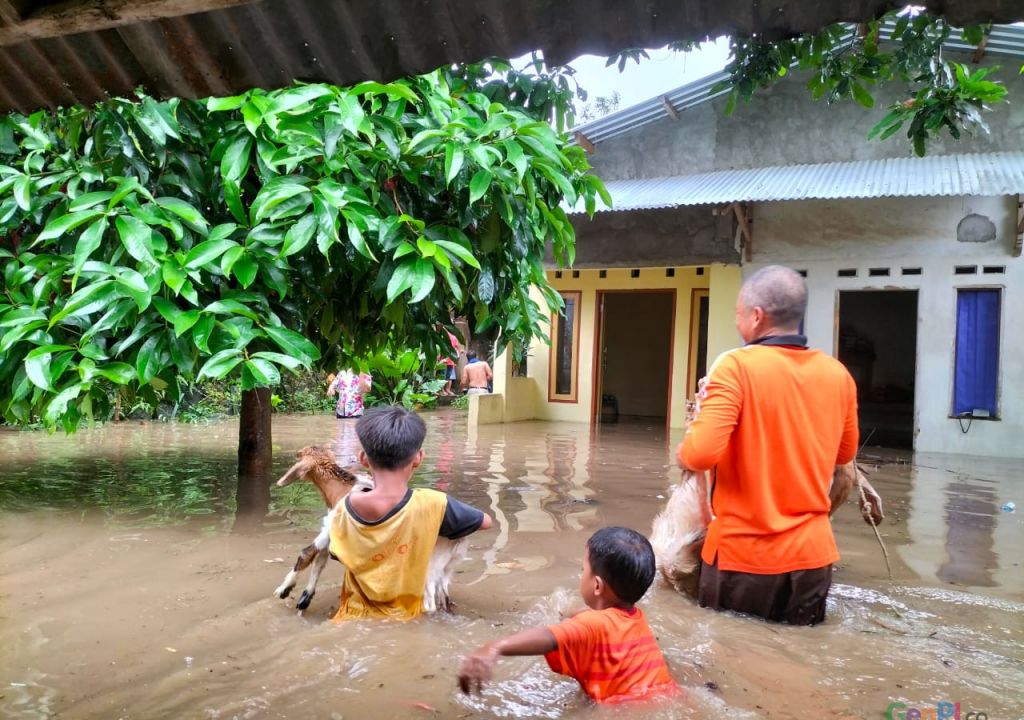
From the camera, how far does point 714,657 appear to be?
279 centimetres

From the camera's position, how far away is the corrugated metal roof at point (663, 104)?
33.8 ft

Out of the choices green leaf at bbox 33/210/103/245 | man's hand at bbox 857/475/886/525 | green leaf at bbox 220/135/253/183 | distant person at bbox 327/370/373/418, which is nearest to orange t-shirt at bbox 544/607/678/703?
man's hand at bbox 857/475/886/525

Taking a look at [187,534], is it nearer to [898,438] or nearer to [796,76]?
[796,76]

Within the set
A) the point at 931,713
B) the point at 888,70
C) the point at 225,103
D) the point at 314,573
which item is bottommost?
the point at 931,713

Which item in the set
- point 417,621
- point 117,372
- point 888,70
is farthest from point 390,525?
point 888,70

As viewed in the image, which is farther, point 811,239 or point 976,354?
point 811,239

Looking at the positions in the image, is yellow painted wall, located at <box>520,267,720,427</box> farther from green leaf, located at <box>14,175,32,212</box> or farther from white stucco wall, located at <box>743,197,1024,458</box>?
green leaf, located at <box>14,175,32,212</box>

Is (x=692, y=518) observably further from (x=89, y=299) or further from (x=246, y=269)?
(x=89, y=299)

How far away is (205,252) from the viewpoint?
3898 millimetres

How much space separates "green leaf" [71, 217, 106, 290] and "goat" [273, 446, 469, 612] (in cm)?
143

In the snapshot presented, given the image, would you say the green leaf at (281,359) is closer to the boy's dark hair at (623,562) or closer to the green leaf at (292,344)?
the green leaf at (292,344)

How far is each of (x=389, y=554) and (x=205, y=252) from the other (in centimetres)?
198

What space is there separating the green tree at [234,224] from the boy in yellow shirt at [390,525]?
3.26ft

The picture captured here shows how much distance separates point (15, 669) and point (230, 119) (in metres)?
3.26
